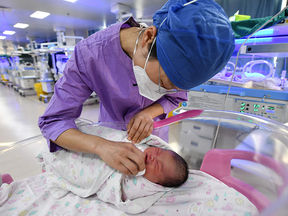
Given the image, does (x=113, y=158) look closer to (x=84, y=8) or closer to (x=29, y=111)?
(x=29, y=111)

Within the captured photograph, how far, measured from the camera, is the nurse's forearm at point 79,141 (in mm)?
666

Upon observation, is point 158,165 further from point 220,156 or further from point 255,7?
point 255,7

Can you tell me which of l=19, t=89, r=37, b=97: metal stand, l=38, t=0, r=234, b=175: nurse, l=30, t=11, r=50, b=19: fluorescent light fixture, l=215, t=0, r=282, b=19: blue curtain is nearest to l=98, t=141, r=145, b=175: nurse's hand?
l=38, t=0, r=234, b=175: nurse

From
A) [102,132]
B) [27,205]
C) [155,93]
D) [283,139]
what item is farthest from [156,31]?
[27,205]

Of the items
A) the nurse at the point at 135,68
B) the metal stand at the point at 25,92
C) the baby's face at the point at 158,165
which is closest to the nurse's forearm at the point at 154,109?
the nurse at the point at 135,68

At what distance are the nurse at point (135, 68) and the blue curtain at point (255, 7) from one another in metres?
3.10

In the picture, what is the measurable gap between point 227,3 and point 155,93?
3525 mm

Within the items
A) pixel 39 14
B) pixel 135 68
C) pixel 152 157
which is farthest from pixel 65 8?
pixel 152 157

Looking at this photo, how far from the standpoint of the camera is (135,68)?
726 millimetres

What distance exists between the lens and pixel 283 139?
753 millimetres

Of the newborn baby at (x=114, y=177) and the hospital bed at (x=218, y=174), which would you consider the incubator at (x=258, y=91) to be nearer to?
the hospital bed at (x=218, y=174)

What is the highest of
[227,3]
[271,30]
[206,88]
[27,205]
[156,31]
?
[227,3]

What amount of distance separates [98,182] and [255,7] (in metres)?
3.74

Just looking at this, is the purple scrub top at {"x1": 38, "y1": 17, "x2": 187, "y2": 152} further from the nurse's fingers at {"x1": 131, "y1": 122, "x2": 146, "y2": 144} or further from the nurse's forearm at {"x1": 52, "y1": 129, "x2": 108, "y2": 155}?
the nurse's fingers at {"x1": 131, "y1": 122, "x2": 146, "y2": 144}
